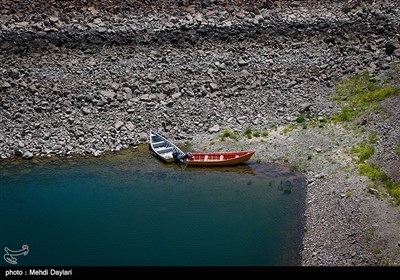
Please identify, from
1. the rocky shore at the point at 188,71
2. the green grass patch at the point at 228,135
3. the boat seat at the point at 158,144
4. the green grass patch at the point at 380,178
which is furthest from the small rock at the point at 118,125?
the green grass patch at the point at 380,178

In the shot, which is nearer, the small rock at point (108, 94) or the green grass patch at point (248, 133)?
the green grass patch at point (248, 133)

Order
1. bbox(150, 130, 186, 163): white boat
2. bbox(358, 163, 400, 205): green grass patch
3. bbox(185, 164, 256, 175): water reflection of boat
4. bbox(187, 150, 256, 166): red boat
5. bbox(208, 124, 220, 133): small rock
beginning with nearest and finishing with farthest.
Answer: bbox(358, 163, 400, 205): green grass patch → bbox(187, 150, 256, 166): red boat → bbox(185, 164, 256, 175): water reflection of boat → bbox(150, 130, 186, 163): white boat → bbox(208, 124, 220, 133): small rock

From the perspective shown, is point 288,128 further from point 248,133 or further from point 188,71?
point 188,71

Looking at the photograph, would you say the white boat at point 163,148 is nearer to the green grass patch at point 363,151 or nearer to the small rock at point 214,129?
the small rock at point 214,129

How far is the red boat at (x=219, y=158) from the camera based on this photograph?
4062 centimetres

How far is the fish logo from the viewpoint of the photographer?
34094 millimetres

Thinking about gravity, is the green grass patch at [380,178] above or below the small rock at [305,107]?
below

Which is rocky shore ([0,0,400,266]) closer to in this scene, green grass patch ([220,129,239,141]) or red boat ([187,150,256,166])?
green grass patch ([220,129,239,141])

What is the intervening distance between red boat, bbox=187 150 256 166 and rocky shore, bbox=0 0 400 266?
139cm

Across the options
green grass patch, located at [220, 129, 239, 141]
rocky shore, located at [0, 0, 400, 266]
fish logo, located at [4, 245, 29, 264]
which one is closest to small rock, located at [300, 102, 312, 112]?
rocky shore, located at [0, 0, 400, 266]

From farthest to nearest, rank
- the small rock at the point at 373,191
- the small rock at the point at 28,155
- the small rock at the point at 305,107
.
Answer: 1. the small rock at the point at 305,107
2. the small rock at the point at 28,155
3. the small rock at the point at 373,191

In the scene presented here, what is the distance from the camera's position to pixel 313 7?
175 feet

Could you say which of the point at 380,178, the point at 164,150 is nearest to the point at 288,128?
the point at 164,150

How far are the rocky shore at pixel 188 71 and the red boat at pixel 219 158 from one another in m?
1.39
